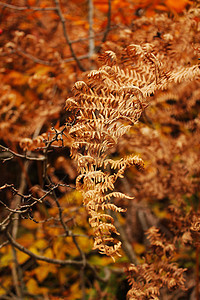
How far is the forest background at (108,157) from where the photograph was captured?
37.3 inches

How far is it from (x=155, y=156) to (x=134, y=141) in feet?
0.50

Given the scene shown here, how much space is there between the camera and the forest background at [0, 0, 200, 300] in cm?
95

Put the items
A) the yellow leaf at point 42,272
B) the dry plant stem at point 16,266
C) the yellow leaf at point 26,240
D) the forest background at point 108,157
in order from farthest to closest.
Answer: the yellow leaf at point 26,240, the yellow leaf at point 42,272, the dry plant stem at point 16,266, the forest background at point 108,157

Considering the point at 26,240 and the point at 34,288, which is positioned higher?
the point at 26,240

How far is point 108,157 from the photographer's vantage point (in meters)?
0.92

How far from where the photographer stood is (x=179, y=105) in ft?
5.92

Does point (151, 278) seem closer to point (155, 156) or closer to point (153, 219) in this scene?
point (155, 156)

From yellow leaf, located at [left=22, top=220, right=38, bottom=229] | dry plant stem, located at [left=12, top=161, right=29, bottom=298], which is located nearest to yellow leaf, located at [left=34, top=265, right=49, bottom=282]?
dry plant stem, located at [left=12, top=161, right=29, bottom=298]

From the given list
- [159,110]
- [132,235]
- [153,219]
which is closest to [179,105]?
[159,110]

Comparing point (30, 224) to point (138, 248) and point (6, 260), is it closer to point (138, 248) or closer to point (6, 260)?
point (6, 260)

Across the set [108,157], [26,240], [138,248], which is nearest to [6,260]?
[26,240]

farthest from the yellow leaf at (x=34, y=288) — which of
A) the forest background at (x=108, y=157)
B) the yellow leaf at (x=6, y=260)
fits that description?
the yellow leaf at (x=6, y=260)

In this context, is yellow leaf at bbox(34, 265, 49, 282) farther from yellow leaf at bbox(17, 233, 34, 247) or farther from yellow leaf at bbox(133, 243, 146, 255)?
yellow leaf at bbox(133, 243, 146, 255)

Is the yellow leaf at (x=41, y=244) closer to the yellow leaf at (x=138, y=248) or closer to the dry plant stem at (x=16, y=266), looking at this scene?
the dry plant stem at (x=16, y=266)
